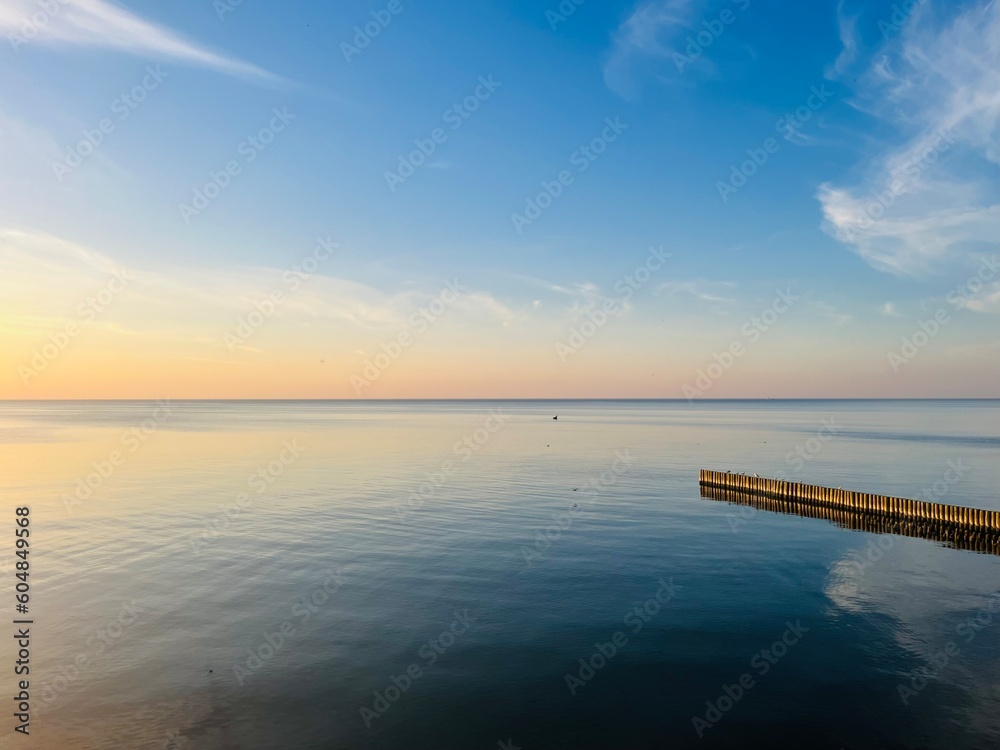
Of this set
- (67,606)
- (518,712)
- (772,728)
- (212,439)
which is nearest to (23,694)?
(67,606)

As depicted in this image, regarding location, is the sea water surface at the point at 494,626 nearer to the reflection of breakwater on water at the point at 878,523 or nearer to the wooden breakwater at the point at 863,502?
the reflection of breakwater on water at the point at 878,523

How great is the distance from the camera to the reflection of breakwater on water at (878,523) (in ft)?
134

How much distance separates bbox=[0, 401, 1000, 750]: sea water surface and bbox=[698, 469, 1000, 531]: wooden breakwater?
233 inches

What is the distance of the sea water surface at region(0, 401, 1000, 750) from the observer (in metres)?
18.4

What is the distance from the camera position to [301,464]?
83.9 meters

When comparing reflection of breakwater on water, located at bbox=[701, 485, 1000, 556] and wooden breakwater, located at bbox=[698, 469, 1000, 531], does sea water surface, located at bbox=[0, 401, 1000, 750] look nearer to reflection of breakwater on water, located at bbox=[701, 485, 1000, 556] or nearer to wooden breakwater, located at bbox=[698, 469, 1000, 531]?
reflection of breakwater on water, located at bbox=[701, 485, 1000, 556]

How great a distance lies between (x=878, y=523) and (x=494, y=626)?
35479 mm

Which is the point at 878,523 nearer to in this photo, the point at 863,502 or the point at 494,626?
the point at 863,502

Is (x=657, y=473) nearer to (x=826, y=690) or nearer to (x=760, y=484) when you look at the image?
(x=760, y=484)

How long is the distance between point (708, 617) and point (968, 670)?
8812mm

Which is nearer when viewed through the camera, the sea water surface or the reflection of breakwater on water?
the sea water surface

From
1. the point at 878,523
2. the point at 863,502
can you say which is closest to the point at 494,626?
the point at 878,523

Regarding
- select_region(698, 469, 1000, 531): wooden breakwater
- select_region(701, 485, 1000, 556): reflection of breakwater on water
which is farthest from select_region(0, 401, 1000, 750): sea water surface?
select_region(698, 469, 1000, 531): wooden breakwater

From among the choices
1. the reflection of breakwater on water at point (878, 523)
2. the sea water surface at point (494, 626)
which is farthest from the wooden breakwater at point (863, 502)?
the sea water surface at point (494, 626)
